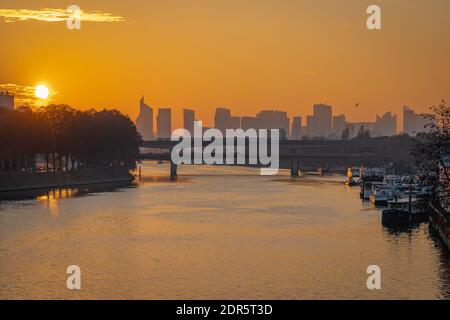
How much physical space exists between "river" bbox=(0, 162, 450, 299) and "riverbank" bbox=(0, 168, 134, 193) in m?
21.8

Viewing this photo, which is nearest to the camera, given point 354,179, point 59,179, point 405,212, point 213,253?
point 213,253

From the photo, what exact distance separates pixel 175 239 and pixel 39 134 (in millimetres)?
67064

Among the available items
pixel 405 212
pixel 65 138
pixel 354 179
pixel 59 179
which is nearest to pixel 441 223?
pixel 405 212

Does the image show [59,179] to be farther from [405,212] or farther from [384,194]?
[405,212]

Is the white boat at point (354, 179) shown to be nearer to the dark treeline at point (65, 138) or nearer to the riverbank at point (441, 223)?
the dark treeline at point (65, 138)

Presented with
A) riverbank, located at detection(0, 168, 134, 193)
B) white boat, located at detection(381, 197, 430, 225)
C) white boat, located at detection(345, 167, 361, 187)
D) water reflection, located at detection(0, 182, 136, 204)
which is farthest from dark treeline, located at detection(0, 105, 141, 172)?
white boat, located at detection(381, 197, 430, 225)

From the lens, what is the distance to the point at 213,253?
58062 millimetres

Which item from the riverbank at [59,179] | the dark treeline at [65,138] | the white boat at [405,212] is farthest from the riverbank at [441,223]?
the dark treeline at [65,138]

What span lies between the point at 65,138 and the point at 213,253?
279ft

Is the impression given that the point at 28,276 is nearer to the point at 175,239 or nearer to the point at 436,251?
the point at 175,239

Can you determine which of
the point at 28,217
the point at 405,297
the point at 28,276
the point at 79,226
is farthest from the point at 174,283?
the point at 28,217

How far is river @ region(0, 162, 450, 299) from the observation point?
45.7 m

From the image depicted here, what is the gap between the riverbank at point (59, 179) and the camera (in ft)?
394

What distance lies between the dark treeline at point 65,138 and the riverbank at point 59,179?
2.12m
